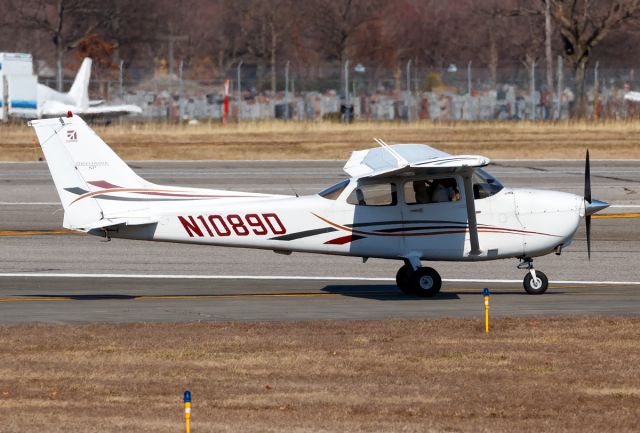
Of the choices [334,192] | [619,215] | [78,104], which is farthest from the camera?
[78,104]

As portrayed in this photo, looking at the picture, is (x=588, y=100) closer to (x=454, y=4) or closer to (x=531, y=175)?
(x=531, y=175)

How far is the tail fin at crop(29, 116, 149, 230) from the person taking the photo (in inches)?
727

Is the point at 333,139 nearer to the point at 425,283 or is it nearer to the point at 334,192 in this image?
the point at 334,192

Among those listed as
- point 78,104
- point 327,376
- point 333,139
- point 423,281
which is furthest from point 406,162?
point 78,104

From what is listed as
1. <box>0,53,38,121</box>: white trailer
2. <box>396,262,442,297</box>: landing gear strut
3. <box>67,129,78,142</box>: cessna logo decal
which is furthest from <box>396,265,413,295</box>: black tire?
<box>0,53,38,121</box>: white trailer

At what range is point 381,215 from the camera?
19.2 m

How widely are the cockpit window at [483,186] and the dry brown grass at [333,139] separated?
24691 millimetres

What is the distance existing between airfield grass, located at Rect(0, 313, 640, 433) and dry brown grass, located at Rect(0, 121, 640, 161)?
28375 millimetres

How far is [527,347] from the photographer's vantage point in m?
15.0

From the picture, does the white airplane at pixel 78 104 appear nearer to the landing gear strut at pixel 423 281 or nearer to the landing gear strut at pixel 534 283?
the landing gear strut at pixel 423 281

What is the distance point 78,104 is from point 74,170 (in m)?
40.9

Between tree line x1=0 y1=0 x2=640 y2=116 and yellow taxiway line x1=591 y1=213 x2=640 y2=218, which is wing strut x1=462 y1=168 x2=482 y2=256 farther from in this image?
tree line x1=0 y1=0 x2=640 y2=116

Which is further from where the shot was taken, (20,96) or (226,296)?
(20,96)

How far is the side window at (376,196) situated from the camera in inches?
758
